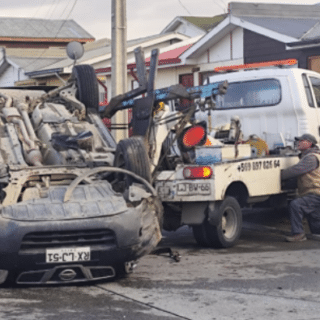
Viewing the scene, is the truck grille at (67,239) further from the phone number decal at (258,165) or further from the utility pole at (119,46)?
the utility pole at (119,46)

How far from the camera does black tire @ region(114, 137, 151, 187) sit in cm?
863

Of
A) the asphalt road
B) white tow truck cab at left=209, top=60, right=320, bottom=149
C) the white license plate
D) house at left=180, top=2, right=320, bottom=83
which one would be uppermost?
house at left=180, top=2, right=320, bottom=83

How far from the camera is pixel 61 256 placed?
24.9 ft

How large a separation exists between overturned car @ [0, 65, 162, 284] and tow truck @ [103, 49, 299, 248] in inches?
23.7

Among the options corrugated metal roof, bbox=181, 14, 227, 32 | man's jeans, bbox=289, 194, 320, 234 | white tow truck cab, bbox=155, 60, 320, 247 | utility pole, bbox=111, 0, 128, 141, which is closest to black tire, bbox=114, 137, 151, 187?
white tow truck cab, bbox=155, 60, 320, 247

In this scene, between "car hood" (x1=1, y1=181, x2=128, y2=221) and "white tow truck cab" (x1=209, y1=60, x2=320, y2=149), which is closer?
"car hood" (x1=1, y1=181, x2=128, y2=221)

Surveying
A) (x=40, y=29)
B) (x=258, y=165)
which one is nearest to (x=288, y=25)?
(x=258, y=165)

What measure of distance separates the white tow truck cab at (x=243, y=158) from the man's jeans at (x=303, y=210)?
1.11ft

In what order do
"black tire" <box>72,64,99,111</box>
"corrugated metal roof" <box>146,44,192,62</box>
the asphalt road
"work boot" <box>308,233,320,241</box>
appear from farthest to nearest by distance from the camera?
"corrugated metal roof" <box>146,44,192,62</box>, "work boot" <box>308,233,320,241</box>, "black tire" <box>72,64,99,111</box>, the asphalt road

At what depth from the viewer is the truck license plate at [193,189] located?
31.9 ft

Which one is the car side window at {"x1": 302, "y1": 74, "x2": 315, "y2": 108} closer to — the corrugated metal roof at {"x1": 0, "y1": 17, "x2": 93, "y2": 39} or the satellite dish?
the satellite dish

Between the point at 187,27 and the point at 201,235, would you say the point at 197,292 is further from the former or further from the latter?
the point at 187,27

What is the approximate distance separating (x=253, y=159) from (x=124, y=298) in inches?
144

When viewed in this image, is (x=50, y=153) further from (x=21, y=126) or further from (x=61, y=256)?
(x=61, y=256)
